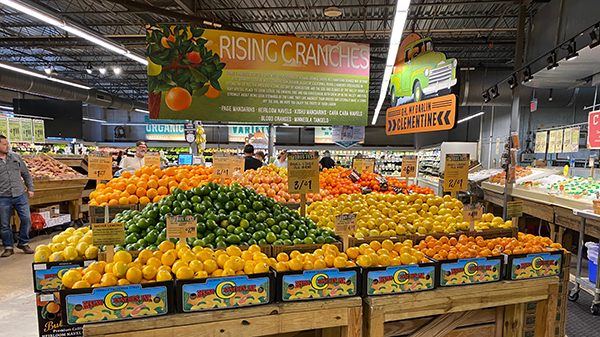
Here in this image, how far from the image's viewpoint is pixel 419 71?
13.7ft

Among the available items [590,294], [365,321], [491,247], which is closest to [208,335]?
[365,321]

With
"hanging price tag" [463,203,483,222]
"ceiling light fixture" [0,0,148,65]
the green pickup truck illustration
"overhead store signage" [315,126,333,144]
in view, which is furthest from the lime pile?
"overhead store signage" [315,126,333,144]

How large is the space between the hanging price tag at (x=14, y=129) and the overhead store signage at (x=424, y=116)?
276 inches

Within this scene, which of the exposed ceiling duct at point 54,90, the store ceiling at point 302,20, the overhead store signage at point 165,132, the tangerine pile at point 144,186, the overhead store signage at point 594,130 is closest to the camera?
the tangerine pile at point 144,186


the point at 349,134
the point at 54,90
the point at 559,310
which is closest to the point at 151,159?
the point at 559,310

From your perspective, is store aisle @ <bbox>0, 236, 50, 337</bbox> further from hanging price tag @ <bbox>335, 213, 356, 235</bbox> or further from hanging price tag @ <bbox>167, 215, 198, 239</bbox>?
hanging price tag @ <bbox>335, 213, 356, 235</bbox>

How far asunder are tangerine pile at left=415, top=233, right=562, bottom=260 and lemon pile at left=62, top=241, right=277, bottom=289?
1.10 metres

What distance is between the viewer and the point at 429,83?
151 inches

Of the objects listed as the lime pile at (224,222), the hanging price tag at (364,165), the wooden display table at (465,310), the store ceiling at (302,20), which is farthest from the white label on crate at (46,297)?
the store ceiling at (302,20)

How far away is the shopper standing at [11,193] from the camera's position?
15.9 ft

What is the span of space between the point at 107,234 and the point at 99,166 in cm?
201

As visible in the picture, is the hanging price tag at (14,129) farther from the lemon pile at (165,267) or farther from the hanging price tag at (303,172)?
the hanging price tag at (303,172)

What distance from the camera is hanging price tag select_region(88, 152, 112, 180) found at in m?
3.37

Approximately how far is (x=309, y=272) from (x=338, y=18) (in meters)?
8.29
